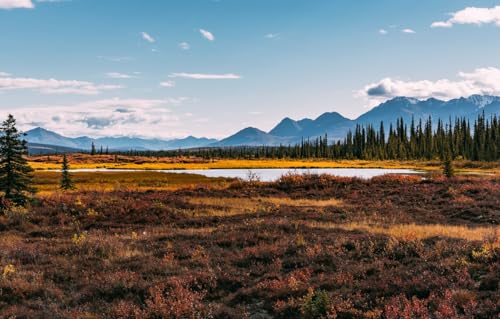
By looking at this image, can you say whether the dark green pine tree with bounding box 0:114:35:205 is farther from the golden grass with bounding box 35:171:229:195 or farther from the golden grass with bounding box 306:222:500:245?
the golden grass with bounding box 306:222:500:245

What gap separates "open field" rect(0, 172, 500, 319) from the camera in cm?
988

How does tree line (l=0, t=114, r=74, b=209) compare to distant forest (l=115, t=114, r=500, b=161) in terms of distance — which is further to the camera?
distant forest (l=115, t=114, r=500, b=161)

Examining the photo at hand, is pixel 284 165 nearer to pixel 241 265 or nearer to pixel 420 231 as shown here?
pixel 420 231

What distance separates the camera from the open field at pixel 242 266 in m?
9.88

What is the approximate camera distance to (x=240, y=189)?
4228 centimetres

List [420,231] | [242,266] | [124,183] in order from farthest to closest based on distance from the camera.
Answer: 1. [124,183]
2. [420,231]
3. [242,266]

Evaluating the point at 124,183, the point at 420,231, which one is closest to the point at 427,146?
the point at 124,183

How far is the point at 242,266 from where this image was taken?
46.1 feet

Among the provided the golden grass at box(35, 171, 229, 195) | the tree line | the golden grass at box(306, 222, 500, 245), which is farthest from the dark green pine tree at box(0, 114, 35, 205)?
the golden grass at box(306, 222, 500, 245)

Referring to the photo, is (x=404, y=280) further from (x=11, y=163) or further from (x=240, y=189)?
(x=240, y=189)

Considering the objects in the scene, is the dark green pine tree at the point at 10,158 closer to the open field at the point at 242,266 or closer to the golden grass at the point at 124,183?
the open field at the point at 242,266

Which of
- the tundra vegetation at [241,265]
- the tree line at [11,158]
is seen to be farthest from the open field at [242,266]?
the tree line at [11,158]

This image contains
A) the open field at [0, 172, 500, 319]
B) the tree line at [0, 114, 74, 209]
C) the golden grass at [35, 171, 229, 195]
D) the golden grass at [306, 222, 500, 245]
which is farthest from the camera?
the golden grass at [35, 171, 229, 195]

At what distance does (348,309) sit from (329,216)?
1589 cm
